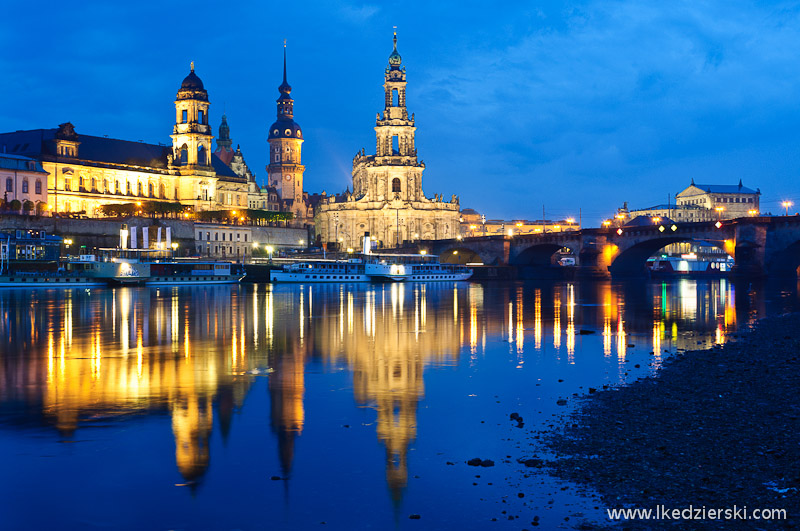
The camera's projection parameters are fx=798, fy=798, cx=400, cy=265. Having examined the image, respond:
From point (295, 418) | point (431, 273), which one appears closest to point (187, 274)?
point (431, 273)

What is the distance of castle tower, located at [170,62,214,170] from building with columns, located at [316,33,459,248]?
31.3 m

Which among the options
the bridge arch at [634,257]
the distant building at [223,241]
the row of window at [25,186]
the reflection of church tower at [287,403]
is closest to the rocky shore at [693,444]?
the reflection of church tower at [287,403]

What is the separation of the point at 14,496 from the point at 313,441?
17.7ft

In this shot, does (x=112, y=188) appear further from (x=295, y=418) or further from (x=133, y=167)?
(x=295, y=418)

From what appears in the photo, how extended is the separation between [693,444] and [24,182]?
388 ft

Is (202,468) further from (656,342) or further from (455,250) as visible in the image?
(455,250)

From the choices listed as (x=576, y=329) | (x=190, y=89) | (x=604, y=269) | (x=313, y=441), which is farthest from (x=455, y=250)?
(x=313, y=441)

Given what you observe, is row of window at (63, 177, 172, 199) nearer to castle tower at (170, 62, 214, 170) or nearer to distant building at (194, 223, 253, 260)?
castle tower at (170, 62, 214, 170)

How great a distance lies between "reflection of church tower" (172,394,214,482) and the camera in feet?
45.5

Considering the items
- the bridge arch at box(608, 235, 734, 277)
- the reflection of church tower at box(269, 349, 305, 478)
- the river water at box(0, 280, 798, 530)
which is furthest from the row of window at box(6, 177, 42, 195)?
the reflection of church tower at box(269, 349, 305, 478)

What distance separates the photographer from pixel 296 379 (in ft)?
75.4

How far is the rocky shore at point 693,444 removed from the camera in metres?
11.6

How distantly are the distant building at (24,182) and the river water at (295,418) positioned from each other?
270ft

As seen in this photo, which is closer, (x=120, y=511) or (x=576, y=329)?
(x=120, y=511)
